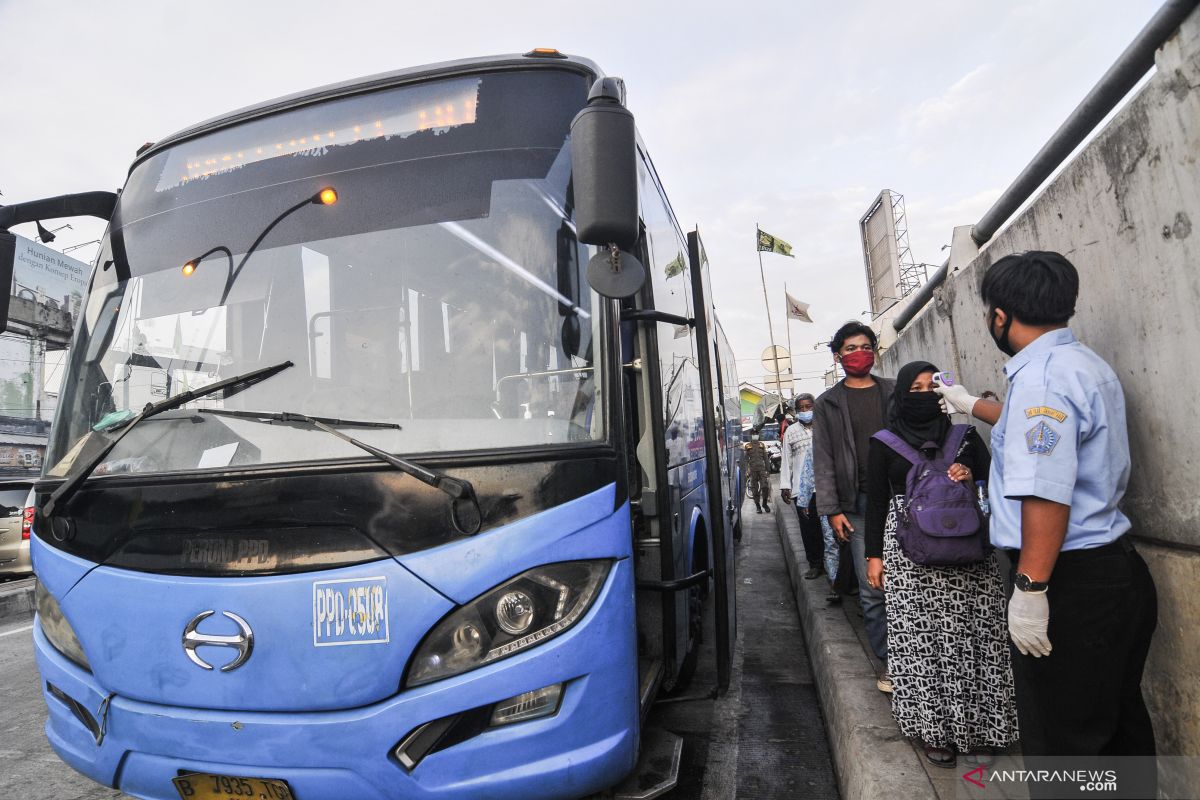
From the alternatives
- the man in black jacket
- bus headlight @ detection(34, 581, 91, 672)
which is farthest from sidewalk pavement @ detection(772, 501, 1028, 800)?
bus headlight @ detection(34, 581, 91, 672)

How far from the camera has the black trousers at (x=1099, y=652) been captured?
191cm

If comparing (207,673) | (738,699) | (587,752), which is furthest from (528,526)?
(738,699)

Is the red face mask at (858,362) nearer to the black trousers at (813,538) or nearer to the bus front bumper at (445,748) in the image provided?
the bus front bumper at (445,748)

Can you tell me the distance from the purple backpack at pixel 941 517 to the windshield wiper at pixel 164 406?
2.42 metres

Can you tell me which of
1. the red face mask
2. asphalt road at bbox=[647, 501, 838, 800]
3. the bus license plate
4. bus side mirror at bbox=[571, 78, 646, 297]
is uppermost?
bus side mirror at bbox=[571, 78, 646, 297]

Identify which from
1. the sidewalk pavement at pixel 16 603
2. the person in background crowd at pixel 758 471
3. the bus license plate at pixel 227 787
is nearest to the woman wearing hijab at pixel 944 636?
the bus license plate at pixel 227 787

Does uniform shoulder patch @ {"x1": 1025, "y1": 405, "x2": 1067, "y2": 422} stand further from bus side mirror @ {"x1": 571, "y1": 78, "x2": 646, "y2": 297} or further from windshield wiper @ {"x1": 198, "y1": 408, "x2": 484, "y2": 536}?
windshield wiper @ {"x1": 198, "y1": 408, "x2": 484, "y2": 536}

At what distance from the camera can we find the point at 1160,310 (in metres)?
2.04

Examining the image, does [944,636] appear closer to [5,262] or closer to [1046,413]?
[1046,413]

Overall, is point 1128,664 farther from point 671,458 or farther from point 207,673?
point 207,673

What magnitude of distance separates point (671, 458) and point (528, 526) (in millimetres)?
1179

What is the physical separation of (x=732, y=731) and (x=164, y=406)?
10.4ft

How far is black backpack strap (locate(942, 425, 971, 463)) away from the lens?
285cm

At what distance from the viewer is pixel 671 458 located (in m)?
3.18
